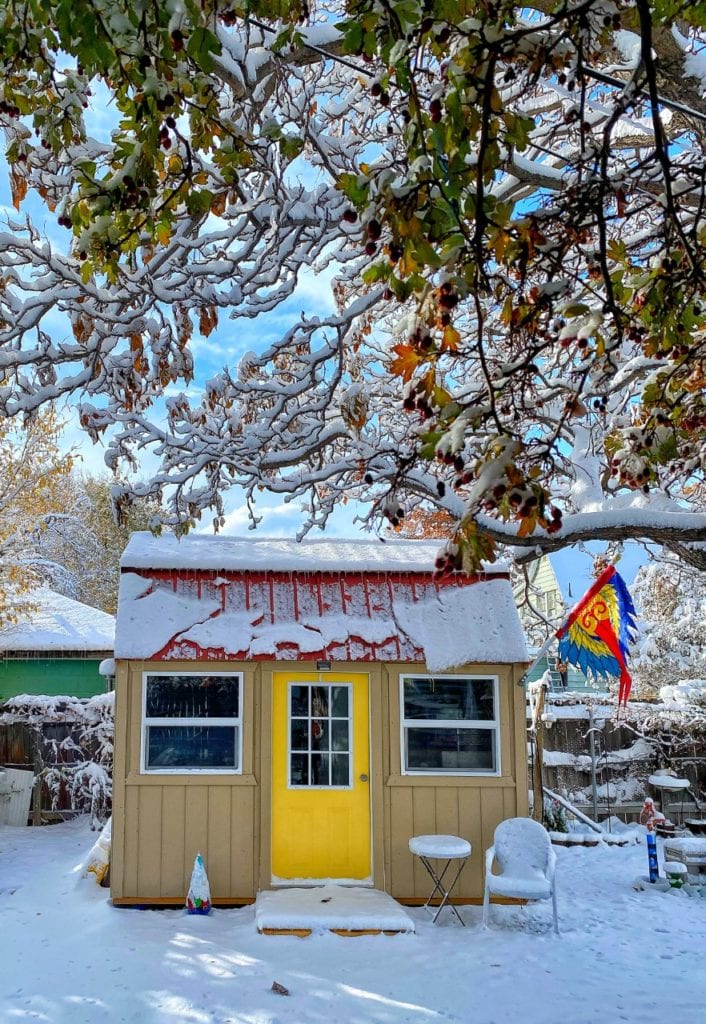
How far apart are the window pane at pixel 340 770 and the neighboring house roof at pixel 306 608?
3.30 feet

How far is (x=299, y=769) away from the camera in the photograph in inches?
342

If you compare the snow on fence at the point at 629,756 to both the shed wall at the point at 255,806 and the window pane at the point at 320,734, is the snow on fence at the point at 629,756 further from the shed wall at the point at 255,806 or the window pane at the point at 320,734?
the window pane at the point at 320,734

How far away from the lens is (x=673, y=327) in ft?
12.9

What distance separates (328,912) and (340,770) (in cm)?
149

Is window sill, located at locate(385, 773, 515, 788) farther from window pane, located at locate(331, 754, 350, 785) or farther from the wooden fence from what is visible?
the wooden fence

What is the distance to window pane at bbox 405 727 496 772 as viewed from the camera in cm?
881

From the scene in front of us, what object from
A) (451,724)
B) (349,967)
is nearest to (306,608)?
(451,724)

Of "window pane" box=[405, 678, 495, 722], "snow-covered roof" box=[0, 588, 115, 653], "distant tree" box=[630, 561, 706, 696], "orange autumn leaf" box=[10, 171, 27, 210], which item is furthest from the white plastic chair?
"distant tree" box=[630, 561, 706, 696]

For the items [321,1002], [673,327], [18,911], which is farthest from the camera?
[18,911]

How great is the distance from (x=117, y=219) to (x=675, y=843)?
9041mm

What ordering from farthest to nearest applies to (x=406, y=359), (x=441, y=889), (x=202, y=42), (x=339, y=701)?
(x=339, y=701) → (x=441, y=889) → (x=406, y=359) → (x=202, y=42)

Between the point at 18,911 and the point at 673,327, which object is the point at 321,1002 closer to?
the point at 18,911

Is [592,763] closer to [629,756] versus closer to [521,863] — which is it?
[629,756]

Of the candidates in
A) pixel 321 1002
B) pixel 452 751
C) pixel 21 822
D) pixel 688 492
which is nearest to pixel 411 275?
pixel 321 1002
